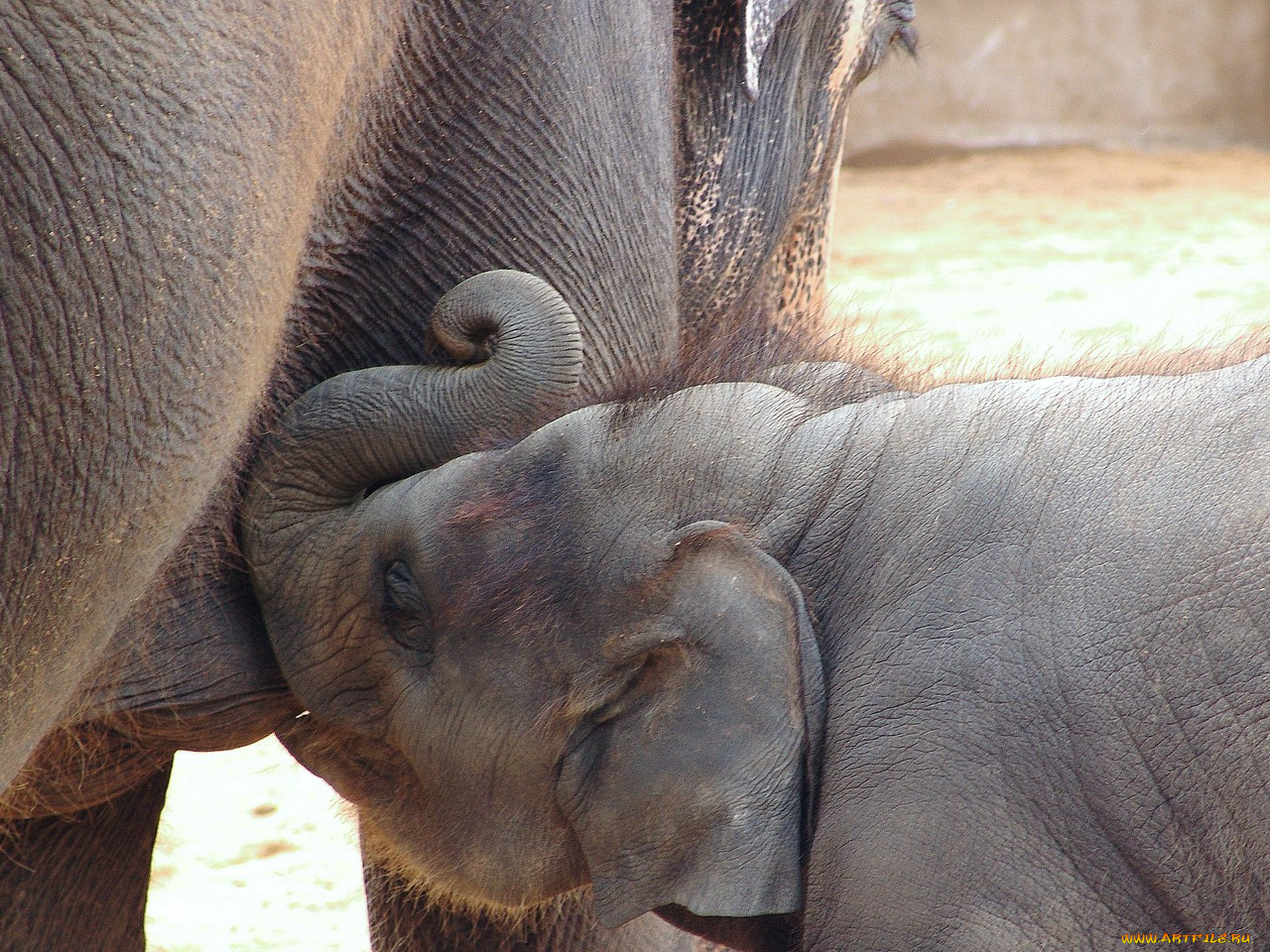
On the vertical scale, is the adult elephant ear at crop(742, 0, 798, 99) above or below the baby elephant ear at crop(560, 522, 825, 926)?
above

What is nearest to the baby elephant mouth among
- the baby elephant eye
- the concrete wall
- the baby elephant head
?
the baby elephant head

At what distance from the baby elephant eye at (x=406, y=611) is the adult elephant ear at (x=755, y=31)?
933 millimetres

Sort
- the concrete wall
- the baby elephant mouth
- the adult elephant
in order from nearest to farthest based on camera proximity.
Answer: the adult elephant → the baby elephant mouth → the concrete wall

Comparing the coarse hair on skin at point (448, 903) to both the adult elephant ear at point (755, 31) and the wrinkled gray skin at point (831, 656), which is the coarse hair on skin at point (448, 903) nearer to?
the wrinkled gray skin at point (831, 656)

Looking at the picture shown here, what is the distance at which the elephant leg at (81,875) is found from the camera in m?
2.19

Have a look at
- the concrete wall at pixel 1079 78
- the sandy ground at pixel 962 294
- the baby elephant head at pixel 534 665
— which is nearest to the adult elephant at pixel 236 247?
the baby elephant head at pixel 534 665

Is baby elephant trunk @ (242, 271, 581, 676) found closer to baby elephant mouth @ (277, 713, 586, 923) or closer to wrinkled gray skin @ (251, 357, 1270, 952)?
wrinkled gray skin @ (251, 357, 1270, 952)

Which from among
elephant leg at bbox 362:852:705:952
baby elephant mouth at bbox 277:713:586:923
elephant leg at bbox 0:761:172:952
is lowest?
elephant leg at bbox 362:852:705:952

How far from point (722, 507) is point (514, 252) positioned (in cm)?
47

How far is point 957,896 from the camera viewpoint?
1.46 m

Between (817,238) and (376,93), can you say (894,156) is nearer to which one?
(817,238)

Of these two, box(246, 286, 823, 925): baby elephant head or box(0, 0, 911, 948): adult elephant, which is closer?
box(0, 0, 911, 948): adult elephant

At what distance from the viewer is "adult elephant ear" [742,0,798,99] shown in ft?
7.59

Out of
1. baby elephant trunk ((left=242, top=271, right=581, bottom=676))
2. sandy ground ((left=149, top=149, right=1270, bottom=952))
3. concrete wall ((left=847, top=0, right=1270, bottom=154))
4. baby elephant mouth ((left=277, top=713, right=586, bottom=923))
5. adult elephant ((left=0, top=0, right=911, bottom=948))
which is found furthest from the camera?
concrete wall ((left=847, top=0, right=1270, bottom=154))
